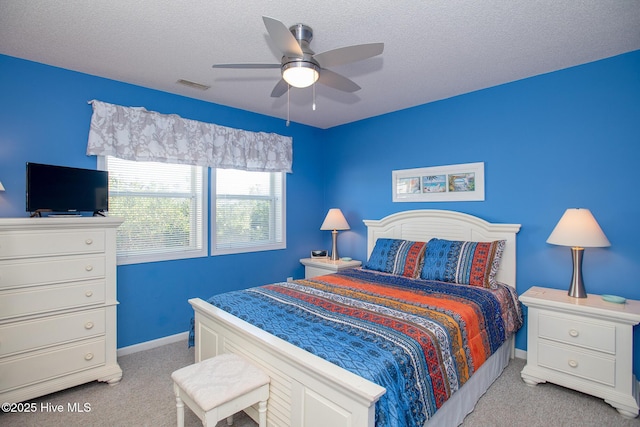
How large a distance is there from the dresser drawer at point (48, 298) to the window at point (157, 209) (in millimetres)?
595

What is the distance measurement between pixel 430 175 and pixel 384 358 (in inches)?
103

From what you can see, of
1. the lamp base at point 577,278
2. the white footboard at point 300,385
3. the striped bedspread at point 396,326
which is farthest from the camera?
the lamp base at point 577,278

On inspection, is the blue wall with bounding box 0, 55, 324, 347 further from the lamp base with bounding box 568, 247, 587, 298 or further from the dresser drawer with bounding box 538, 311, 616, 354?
the lamp base with bounding box 568, 247, 587, 298

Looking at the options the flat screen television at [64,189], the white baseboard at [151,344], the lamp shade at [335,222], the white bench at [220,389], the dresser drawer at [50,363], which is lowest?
the white baseboard at [151,344]

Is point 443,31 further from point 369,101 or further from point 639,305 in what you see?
point 639,305

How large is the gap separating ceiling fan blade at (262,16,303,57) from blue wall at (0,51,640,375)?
2.12m

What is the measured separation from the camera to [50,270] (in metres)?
2.38

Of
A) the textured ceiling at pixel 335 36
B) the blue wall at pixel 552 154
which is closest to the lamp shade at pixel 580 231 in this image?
the blue wall at pixel 552 154

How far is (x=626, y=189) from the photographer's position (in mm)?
2566

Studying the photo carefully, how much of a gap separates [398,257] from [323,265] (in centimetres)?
108

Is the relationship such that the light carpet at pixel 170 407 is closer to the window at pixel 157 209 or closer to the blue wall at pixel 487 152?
the blue wall at pixel 487 152

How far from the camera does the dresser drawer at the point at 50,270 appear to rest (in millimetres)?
2236

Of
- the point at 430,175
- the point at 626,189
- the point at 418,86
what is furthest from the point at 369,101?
the point at 626,189

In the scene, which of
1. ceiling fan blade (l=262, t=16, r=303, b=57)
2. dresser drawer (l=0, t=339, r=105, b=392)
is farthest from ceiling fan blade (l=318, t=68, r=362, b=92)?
dresser drawer (l=0, t=339, r=105, b=392)
